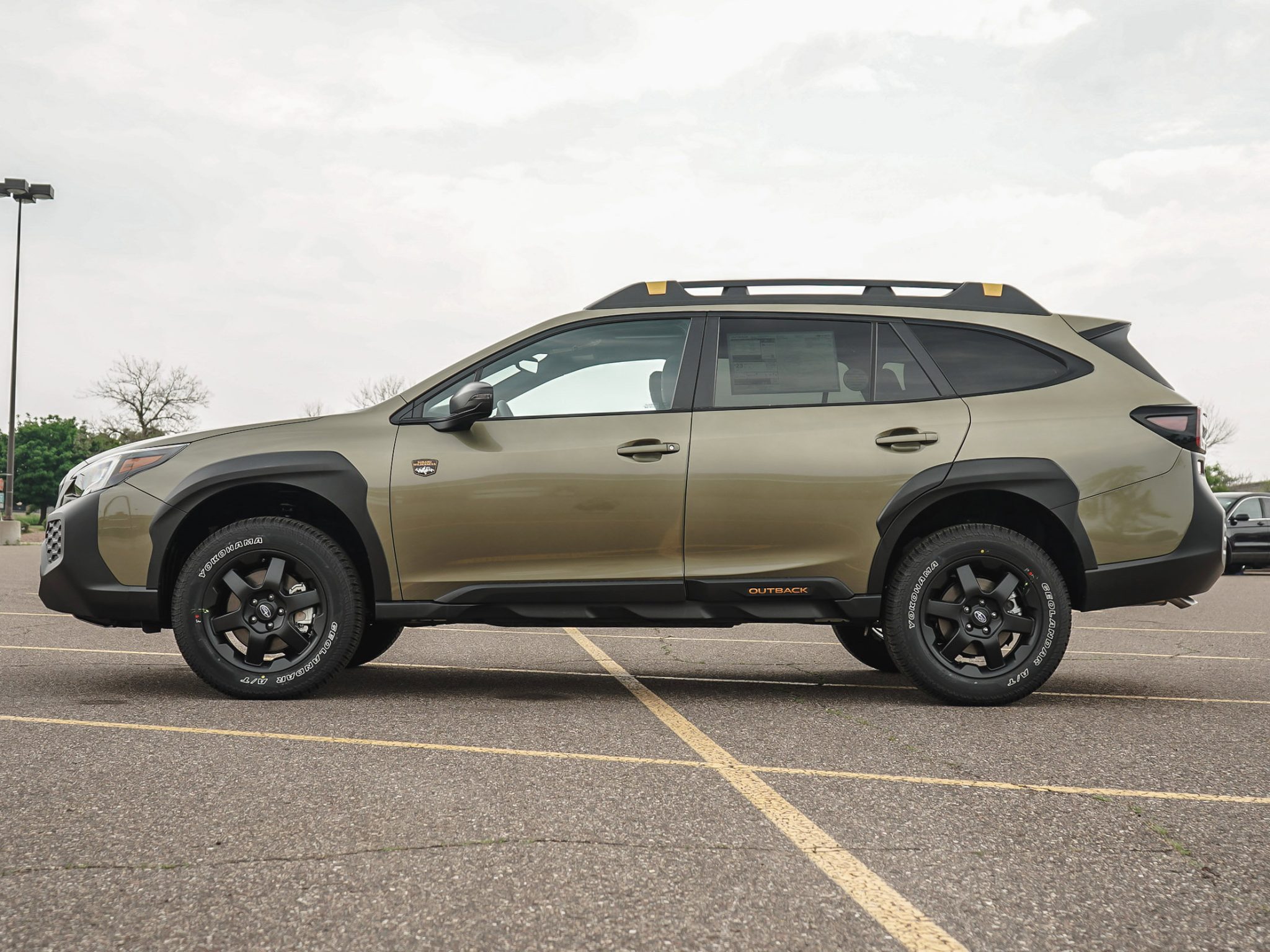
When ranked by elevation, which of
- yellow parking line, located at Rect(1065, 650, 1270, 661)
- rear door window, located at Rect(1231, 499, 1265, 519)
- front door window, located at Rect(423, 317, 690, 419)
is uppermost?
front door window, located at Rect(423, 317, 690, 419)

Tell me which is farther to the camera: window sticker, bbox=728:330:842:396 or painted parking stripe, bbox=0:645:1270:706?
painted parking stripe, bbox=0:645:1270:706

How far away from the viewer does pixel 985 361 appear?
584cm

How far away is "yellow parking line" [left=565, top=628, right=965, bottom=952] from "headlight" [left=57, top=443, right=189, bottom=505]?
9.47 ft

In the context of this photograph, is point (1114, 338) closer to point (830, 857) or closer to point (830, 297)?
point (830, 297)

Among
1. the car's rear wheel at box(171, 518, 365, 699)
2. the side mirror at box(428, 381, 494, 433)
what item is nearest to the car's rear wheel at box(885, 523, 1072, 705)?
the side mirror at box(428, 381, 494, 433)

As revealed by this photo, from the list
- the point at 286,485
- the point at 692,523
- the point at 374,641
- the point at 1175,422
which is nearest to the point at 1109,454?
the point at 1175,422

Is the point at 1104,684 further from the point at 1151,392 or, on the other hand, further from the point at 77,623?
the point at 77,623

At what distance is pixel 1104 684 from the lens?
653 centimetres

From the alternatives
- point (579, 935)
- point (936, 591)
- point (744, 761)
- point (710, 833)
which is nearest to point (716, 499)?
point (936, 591)

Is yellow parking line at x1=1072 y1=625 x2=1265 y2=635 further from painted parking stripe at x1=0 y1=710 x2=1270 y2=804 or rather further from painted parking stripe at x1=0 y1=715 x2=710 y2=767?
painted parking stripe at x1=0 y1=715 x2=710 y2=767

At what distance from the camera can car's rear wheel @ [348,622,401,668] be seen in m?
6.82

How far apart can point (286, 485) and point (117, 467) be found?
2.89 feet

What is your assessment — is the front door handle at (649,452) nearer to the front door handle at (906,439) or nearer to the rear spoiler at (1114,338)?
the front door handle at (906,439)

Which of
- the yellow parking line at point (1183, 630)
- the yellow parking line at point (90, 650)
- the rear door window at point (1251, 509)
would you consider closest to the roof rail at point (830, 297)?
the yellow parking line at point (90, 650)
